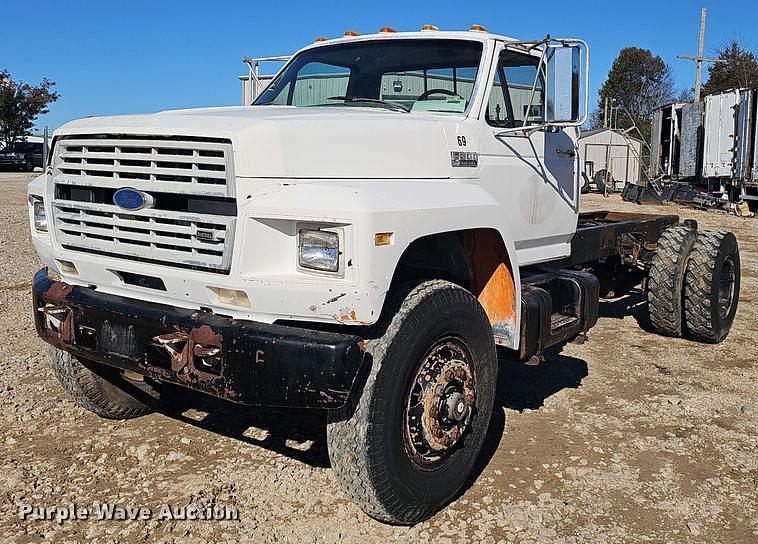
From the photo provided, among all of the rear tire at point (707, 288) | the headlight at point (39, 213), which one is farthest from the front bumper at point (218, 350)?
the rear tire at point (707, 288)

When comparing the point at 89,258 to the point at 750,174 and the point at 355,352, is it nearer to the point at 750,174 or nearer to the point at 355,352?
the point at 355,352

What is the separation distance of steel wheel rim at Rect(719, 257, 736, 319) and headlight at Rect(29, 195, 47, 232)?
5777 millimetres

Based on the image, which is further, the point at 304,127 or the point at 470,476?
the point at 470,476

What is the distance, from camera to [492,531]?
3.49 m

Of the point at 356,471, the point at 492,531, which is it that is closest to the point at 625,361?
the point at 492,531

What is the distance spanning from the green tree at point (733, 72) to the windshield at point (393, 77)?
41452mm

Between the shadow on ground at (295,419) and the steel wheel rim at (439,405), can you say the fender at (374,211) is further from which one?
the shadow on ground at (295,419)

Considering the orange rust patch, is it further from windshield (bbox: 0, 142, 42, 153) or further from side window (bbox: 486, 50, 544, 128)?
windshield (bbox: 0, 142, 42, 153)

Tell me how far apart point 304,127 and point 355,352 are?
102cm

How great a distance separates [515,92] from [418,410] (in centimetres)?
229

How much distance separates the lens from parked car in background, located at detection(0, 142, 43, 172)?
40.8m

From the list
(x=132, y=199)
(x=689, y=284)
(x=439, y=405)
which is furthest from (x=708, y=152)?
(x=132, y=199)

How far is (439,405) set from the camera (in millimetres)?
3504

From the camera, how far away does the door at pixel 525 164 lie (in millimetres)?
4488
